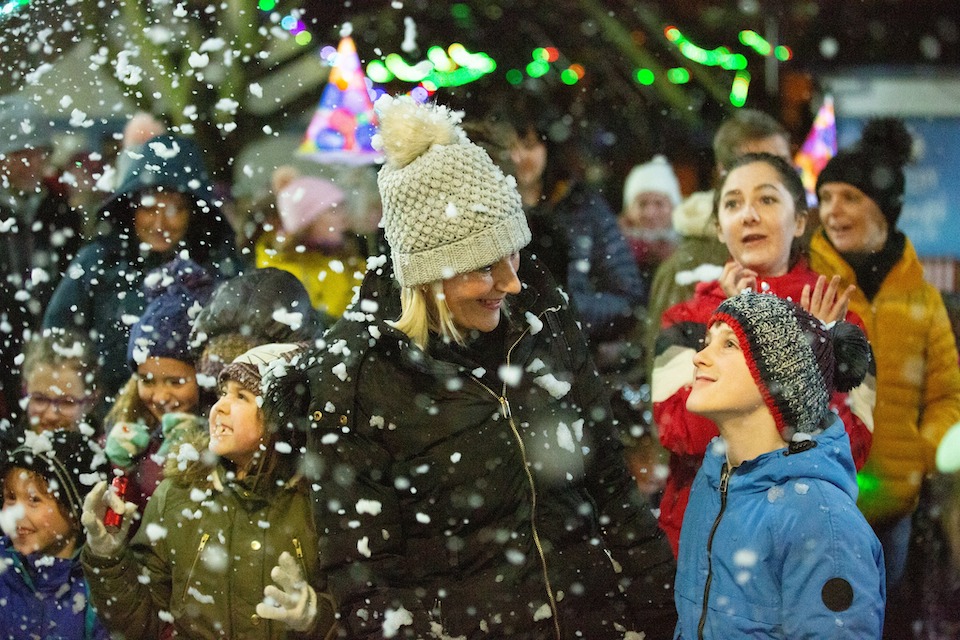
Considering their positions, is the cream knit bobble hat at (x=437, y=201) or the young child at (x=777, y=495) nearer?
the young child at (x=777, y=495)

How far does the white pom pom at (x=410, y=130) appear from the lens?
224 cm

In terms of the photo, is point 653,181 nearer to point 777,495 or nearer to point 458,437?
point 458,437

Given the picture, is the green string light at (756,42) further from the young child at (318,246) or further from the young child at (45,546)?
the young child at (45,546)

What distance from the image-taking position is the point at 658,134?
488cm

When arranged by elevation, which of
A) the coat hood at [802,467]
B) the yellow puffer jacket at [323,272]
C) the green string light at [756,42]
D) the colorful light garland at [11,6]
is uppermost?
the colorful light garland at [11,6]

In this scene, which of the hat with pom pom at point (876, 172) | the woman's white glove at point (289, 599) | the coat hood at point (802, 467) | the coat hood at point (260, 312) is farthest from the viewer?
the hat with pom pom at point (876, 172)

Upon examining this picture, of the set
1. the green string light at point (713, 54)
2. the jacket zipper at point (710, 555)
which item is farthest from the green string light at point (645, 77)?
the jacket zipper at point (710, 555)

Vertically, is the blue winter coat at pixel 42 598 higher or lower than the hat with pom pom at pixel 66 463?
lower

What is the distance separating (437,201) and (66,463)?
136 centimetres

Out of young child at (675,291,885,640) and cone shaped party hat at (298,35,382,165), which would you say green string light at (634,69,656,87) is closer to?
cone shaped party hat at (298,35,382,165)

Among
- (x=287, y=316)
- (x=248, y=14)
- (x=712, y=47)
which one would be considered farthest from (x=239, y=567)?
(x=712, y=47)

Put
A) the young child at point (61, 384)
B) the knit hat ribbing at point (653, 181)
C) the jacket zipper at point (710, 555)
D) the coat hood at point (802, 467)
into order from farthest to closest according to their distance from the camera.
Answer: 1. the knit hat ribbing at point (653, 181)
2. the young child at point (61, 384)
3. the jacket zipper at point (710, 555)
4. the coat hood at point (802, 467)

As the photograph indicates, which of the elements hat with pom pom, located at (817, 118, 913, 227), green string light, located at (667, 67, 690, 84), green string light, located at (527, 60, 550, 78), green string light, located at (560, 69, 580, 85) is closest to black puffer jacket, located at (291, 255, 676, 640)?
hat with pom pom, located at (817, 118, 913, 227)

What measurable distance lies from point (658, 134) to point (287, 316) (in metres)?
2.66
